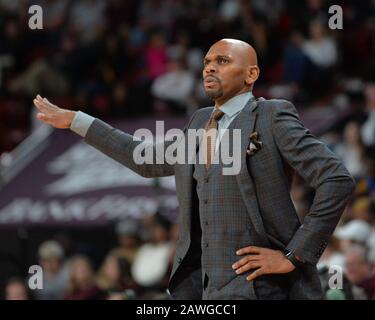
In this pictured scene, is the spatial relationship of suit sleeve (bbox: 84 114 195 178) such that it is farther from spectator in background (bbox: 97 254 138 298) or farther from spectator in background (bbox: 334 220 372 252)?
spectator in background (bbox: 97 254 138 298)

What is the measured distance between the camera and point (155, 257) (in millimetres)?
8844

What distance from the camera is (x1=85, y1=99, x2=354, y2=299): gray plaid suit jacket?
12.5 feet

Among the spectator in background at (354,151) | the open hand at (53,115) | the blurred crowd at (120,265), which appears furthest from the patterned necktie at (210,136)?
the spectator in background at (354,151)

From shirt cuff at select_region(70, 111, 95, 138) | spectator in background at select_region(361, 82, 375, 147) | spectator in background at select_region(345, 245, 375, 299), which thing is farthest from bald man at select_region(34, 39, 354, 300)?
spectator in background at select_region(361, 82, 375, 147)

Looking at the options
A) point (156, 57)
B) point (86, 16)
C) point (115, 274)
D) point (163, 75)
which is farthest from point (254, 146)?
point (86, 16)

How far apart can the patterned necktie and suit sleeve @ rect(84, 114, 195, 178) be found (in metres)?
0.16

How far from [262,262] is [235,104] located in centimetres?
68

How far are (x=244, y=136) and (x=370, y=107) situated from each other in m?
5.51

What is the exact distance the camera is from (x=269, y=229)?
3.93 metres

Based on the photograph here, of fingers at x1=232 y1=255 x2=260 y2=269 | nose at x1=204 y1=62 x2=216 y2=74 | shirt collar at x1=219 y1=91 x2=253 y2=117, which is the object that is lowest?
fingers at x1=232 y1=255 x2=260 y2=269

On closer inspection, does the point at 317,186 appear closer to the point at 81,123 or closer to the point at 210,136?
the point at 210,136

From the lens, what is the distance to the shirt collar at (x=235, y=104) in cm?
412

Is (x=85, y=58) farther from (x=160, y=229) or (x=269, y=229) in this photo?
(x=269, y=229)
